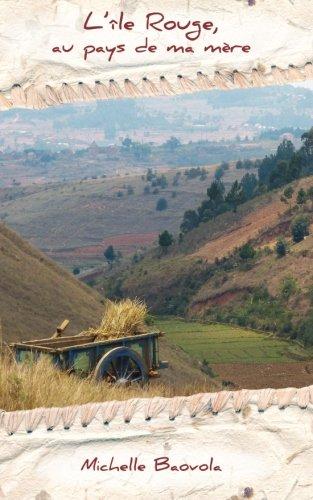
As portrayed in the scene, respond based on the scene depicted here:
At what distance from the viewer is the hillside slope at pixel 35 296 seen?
27.8 m

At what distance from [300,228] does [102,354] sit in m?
59.7

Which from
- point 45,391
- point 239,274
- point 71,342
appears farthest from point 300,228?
point 45,391

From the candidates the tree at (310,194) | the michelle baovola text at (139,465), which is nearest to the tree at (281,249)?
the tree at (310,194)

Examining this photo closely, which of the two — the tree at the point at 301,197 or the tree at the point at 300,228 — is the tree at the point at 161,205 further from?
the tree at the point at 300,228

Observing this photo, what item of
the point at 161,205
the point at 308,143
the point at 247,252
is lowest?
the point at 247,252

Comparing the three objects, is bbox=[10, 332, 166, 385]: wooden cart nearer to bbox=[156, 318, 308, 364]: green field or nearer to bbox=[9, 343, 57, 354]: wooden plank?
bbox=[9, 343, 57, 354]: wooden plank

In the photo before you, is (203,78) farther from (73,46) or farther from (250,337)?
(250,337)

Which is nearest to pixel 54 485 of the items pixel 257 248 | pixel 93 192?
pixel 257 248

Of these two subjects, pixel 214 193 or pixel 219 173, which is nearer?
pixel 214 193

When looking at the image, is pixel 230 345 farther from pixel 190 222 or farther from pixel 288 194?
pixel 190 222

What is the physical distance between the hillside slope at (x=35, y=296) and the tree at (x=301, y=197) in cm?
4061

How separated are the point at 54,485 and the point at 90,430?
1.00ft

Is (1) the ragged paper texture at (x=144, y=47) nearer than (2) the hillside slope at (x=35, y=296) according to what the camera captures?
Yes

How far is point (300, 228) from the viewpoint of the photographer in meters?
72.1
